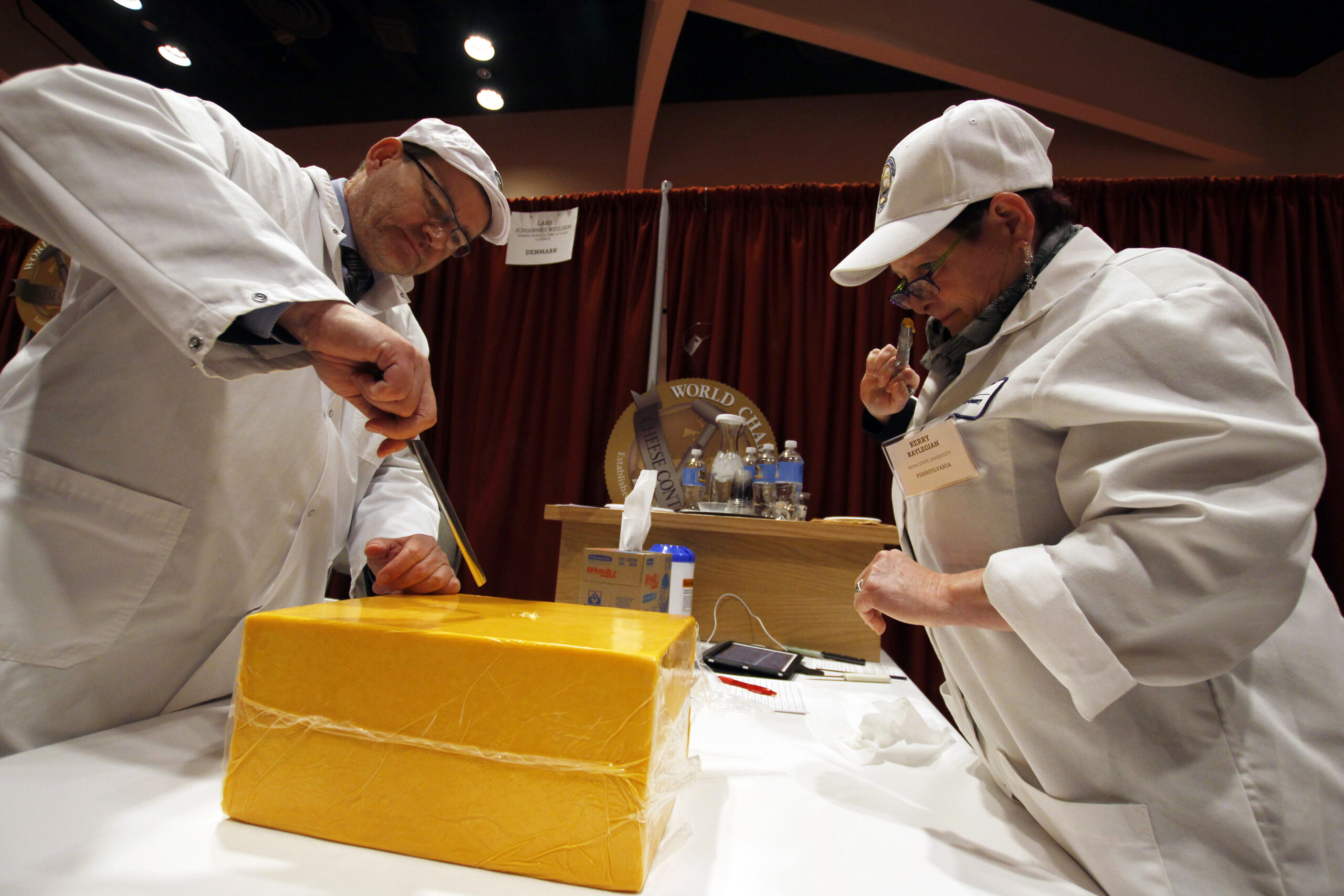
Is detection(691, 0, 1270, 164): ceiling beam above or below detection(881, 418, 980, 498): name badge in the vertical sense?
above

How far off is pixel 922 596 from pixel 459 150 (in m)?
1.12

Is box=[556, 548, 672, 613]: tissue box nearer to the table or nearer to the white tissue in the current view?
the white tissue

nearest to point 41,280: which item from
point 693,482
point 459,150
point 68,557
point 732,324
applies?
point 68,557

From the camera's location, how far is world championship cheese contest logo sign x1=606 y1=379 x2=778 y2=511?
2346 millimetres

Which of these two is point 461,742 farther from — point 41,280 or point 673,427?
point 673,427

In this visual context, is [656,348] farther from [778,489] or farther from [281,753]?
[281,753]

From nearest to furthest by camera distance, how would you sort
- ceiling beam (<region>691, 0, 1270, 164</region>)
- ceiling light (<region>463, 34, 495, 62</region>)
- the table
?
1. the table
2. ceiling beam (<region>691, 0, 1270, 164</region>)
3. ceiling light (<region>463, 34, 495, 62</region>)

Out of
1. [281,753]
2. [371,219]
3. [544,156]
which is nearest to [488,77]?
[544,156]

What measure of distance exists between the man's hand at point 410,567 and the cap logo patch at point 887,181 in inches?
32.7

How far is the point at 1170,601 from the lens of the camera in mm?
523

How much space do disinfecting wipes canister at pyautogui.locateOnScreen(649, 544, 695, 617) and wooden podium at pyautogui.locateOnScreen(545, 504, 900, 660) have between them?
0.61 ft

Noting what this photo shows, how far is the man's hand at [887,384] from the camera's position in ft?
3.35

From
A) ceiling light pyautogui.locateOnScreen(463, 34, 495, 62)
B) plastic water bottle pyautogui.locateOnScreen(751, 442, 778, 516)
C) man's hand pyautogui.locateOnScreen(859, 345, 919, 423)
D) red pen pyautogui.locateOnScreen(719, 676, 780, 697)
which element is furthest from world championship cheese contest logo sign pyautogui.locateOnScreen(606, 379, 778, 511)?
ceiling light pyautogui.locateOnScreen(463, 34, 495, 62)

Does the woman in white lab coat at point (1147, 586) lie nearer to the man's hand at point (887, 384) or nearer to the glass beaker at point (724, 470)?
the man's hand at point (887, 384)
